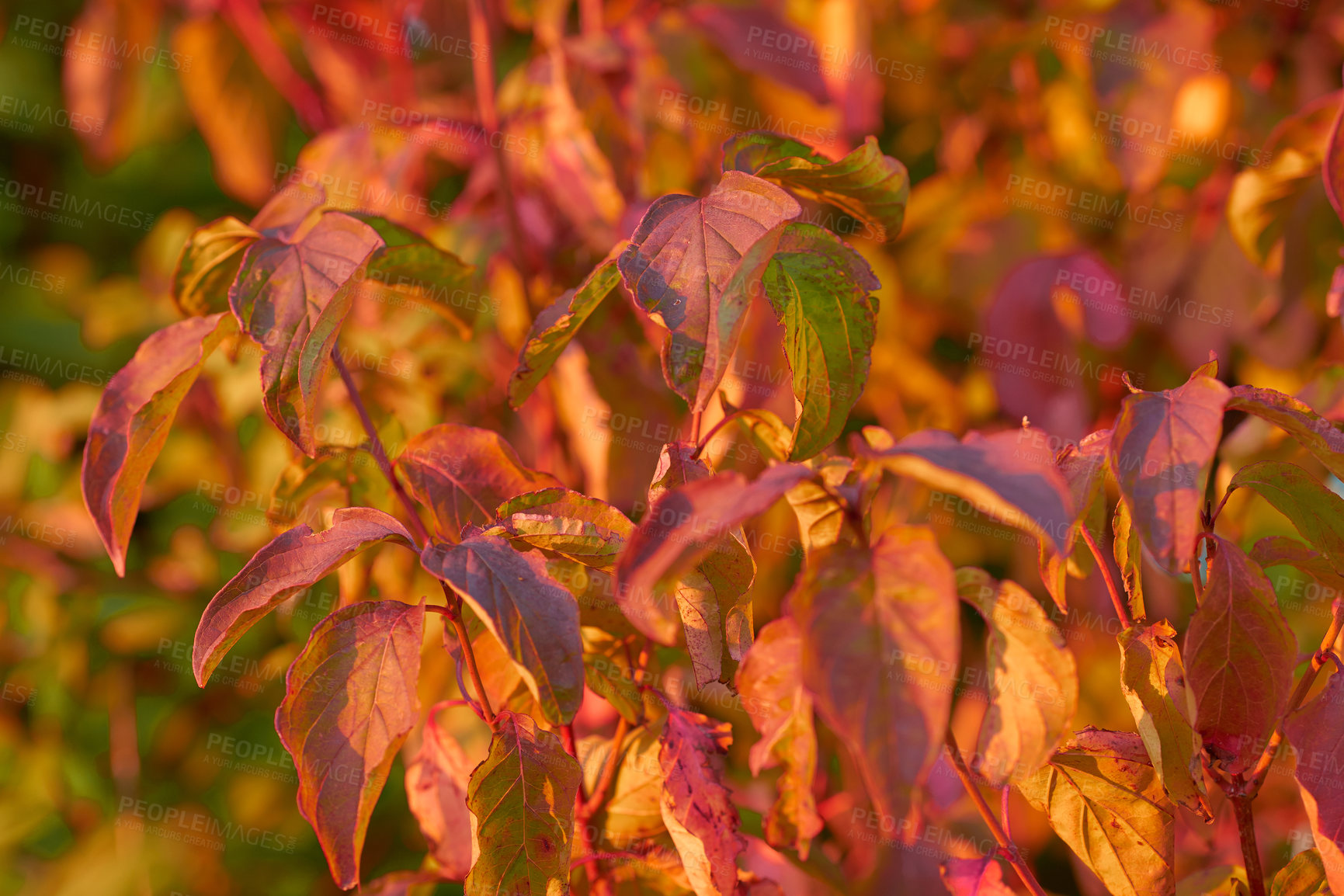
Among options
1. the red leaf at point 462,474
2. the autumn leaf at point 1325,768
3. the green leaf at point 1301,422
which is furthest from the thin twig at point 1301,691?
the red leaf at point 462,474

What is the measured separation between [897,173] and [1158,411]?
0.23 metres

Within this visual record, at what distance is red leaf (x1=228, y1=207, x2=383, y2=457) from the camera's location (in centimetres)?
57

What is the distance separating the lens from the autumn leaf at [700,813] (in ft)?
1.86

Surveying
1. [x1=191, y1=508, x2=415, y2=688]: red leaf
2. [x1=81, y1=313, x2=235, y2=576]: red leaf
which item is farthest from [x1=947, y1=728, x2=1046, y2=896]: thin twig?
[x1=81, y1=313, x2=235, y2=576]: red leaf

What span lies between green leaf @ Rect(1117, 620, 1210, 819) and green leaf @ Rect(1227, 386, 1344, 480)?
0.13 meters

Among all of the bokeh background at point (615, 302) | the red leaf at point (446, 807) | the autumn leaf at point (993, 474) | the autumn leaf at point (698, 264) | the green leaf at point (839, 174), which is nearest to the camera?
the autumn leaf at point (993, 474)

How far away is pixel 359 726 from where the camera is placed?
1.79ft

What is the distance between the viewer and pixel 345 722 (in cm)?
55

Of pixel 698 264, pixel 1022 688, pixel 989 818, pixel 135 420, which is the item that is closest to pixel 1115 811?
pixel 989 818

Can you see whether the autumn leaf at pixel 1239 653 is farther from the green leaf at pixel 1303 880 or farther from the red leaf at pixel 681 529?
the red leaf at pixel 681 529

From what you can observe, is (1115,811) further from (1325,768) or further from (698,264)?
(698,264)

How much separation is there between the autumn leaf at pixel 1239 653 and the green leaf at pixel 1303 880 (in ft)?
0.48

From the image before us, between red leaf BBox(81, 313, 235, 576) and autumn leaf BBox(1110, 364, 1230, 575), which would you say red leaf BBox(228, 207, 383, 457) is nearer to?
red leaf BBox(81, 313, 235, 576)

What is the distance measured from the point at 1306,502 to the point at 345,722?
588 millimetres
